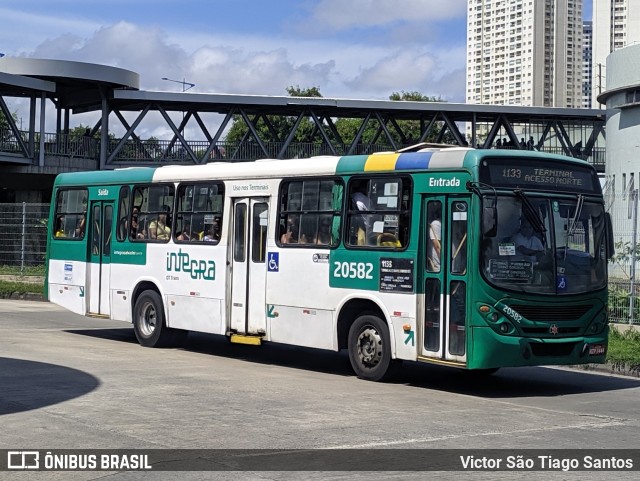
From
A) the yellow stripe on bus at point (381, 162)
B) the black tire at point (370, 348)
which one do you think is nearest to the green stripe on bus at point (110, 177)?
the yellow stripe on bus at point (381, 162)

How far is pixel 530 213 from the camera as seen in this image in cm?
1365

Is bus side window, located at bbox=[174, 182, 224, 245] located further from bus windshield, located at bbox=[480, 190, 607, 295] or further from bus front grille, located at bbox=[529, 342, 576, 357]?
bus front grille, located at bbox=[529, 342, 576, 357]

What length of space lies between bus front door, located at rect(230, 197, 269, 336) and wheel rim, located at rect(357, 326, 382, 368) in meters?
2.13

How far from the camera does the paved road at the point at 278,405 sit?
32.0 ft

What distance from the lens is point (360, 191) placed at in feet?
49.2

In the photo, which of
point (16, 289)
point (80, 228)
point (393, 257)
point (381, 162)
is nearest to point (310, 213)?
point (381, 162)

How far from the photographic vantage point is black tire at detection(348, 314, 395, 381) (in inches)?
564

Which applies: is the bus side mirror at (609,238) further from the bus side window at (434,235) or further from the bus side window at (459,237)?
the bus side window at (434,235)

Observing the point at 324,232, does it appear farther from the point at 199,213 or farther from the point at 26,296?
the point at 26,296

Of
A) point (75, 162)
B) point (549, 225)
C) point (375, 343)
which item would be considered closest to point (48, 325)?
point (375, 343)

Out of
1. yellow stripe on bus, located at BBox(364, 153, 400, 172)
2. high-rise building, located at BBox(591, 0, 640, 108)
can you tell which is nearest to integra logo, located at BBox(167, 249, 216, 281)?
yellow stripe on bus, located at BBox(364, 153, 400, 172)

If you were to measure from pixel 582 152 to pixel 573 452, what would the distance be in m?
51.4

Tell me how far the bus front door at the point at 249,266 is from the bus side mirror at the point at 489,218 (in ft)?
13.8

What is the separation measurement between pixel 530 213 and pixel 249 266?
4867 millimetres
